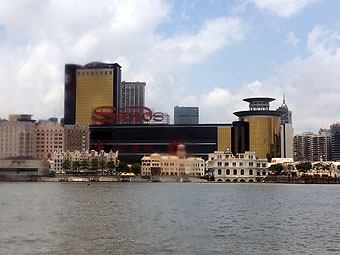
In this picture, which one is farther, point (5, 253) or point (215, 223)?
point (215, 223)

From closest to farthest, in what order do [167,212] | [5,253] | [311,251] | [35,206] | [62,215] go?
[5,253], [311,251], [62,215], [167,212], [35,206]

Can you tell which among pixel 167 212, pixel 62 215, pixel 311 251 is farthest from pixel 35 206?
pixel 311 251

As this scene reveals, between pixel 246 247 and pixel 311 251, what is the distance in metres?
5.45

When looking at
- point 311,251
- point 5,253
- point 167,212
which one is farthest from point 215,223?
point 5,253

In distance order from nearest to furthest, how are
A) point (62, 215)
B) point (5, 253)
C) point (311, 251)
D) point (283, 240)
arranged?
point (5, 253)
point (311, 251)
point (283, 240)
point (62, 215)

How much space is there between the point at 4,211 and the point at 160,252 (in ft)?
124

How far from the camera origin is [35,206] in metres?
81.4

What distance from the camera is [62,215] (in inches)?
2704

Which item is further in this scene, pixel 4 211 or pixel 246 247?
pixel 4 211

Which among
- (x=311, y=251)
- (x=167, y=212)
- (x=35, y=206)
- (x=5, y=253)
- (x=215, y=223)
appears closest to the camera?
(x=5, y=253)

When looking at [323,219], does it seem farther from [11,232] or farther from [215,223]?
[11,232]

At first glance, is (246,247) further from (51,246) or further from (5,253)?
(5,253)

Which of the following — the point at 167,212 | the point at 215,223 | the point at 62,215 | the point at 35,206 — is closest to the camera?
the point at 215,223

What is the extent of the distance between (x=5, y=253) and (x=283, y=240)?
82.2ft
